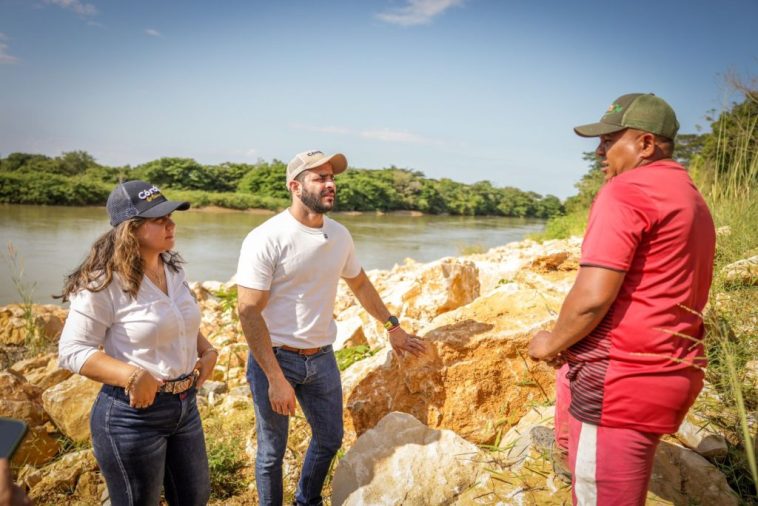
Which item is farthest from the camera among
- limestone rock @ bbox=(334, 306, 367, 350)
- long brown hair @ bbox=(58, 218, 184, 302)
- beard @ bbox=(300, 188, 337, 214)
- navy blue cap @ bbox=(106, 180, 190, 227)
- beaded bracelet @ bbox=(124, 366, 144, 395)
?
limestone rock @ bbox=(334, 306, 367, 350)

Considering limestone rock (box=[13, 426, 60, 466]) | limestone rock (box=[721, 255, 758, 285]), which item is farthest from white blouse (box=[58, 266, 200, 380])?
limestone rock (box=[721, 255, 758, 285])

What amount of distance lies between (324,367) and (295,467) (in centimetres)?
93

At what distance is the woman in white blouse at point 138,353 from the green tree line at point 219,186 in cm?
2579

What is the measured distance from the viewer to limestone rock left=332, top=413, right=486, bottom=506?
2.24 meters

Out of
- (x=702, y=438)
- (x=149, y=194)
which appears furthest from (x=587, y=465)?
(x=149, y=194)

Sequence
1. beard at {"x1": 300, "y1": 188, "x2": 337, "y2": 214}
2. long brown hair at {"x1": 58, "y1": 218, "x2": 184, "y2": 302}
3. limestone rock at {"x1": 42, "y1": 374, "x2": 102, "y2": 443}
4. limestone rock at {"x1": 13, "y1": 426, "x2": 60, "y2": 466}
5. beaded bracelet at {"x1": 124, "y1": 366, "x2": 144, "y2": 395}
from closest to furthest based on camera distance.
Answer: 1. beaded bracelet at {"x1": 124, "y1": 366, "x2": 144, "y2": 395}
2. long brown hair at {"x1": 58, "y1": 218, "x2": 184, "y2": 302}
3. beard at {"x1": 300, "y1": 188, "x2": 337, "y2": 214}
4. limestone rock at {"x1": 13, "y1": 426, "x2": 60, "y2": 466}
5. limestone rock at {"x1": 42, "y1": 374, "x2": 102, "y2": 443}

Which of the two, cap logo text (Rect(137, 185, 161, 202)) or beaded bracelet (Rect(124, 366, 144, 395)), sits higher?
cap logo text (Rect(137, 185, 161, 202))

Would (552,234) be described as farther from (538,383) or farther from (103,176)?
(103,176)

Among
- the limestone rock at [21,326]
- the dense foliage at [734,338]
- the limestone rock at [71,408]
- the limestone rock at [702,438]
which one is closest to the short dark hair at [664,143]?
the dense foliage at [734,338]

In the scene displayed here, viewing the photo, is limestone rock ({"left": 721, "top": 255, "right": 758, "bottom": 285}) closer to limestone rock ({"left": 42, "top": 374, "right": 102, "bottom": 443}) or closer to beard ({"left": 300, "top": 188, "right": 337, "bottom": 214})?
beard ({"left": 300, "top": 188, "right": 337, "bottom": 214})

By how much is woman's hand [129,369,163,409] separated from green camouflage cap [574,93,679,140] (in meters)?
1.84

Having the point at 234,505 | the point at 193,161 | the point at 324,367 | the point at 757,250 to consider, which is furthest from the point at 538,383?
the point at 193,161

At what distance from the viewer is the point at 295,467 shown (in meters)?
3.00

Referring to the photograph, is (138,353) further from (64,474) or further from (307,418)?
(64,474)
